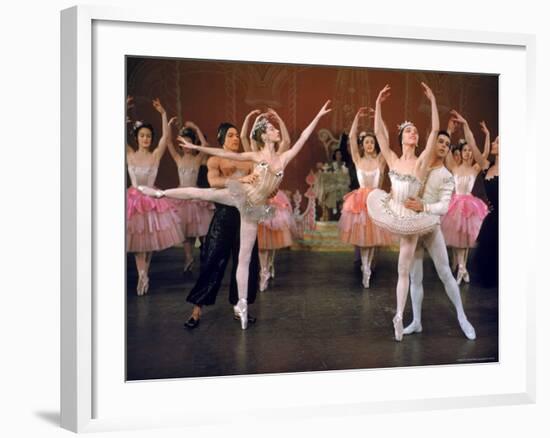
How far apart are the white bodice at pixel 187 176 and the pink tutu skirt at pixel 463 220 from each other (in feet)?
5.93

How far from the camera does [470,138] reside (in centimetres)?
616

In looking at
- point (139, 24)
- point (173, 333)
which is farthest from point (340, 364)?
point (139, 24)

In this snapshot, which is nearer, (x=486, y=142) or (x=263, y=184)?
(x=263, y=184)

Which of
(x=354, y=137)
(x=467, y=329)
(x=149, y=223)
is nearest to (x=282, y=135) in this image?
(x=354, y=137)

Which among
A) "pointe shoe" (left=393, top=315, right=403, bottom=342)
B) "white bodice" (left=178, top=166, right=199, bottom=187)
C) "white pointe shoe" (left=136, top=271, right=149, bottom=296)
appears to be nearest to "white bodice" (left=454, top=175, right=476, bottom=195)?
"pointe shoe" (left=393, top=315, right=403, bottom=342)

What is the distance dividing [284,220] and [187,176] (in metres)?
0.71

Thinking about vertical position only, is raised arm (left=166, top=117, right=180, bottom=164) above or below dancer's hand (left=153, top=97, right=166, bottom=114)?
below

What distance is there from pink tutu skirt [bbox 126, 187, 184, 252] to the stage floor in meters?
0.09

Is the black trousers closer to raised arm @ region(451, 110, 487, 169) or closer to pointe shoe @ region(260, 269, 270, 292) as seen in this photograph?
pointe shoe @ region(260, 269, 270, 292)

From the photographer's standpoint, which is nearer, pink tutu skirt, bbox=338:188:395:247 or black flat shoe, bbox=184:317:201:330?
black flat shoe, bbox=184:317:201:330

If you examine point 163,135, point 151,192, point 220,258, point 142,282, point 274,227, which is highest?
point 163,135

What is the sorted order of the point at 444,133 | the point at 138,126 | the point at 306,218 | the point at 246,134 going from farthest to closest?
the point at 444,133 → the point at 306,218 → the point at 246,134 → the point at 138,126

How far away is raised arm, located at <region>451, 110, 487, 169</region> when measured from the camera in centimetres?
612

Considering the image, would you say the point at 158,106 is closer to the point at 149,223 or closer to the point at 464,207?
the point at 149,223
